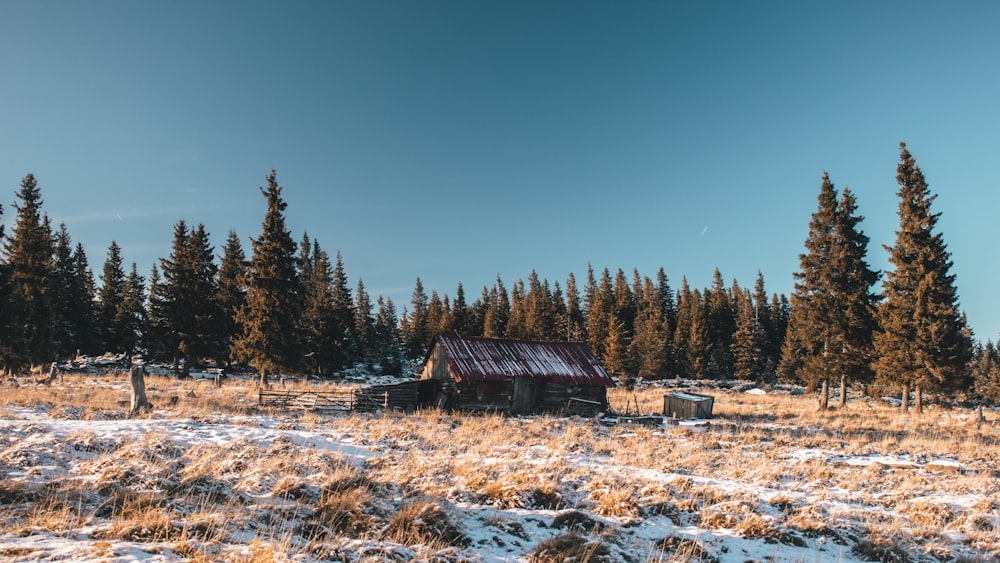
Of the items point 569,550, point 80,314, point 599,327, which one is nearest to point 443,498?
point 569,550

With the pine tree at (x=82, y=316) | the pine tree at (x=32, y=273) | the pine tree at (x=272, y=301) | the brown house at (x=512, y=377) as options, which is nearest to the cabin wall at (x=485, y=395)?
the brown house at (x=512, y=377)

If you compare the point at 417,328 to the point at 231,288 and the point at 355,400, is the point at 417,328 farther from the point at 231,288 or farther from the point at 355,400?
the point at 355,400

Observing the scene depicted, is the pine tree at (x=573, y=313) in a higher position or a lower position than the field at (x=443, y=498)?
higher

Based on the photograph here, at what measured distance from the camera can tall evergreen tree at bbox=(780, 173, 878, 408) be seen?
34406 millimetres

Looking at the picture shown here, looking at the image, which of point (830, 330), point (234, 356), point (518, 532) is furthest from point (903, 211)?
point (234, 356)

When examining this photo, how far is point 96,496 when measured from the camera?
7574 mm

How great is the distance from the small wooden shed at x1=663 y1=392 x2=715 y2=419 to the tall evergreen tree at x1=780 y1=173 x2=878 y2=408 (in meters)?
11.4

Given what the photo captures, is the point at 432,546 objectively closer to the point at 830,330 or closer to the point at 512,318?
the point at 830,330

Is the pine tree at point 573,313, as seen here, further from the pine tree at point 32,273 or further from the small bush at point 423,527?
the small bush at point 423,527

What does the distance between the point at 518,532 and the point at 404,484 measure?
284cm

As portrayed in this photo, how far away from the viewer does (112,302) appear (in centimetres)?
5306

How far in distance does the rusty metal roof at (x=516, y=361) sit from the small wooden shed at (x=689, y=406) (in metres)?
3.92

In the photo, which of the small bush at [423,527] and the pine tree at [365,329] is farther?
the pine tree at [365,329]

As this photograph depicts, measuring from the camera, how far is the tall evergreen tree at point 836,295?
3441 centimetres
